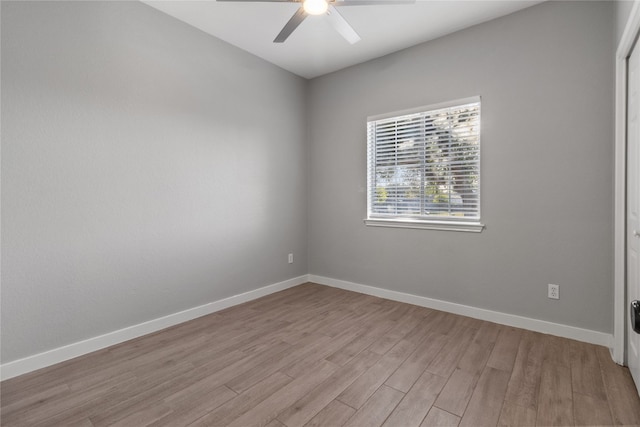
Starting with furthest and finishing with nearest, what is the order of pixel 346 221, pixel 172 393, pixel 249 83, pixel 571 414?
pixel 346 221 < pixel 249 83 < pixel 172 393 < pixel 571 414

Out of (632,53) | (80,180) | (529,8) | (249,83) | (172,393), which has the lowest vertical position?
(172,393)

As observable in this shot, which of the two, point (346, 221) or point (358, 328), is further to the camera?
point (346, 221)

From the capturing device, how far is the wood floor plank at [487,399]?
63.4 inches

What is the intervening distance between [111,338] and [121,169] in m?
1.34

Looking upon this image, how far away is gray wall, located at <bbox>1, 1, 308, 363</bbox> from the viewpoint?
81.7 inches

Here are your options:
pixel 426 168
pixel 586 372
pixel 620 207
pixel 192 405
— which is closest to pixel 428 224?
pixel 426 168

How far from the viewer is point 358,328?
2.78 m

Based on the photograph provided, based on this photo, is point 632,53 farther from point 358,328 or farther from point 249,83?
point 249,83

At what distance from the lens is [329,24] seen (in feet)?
8.02

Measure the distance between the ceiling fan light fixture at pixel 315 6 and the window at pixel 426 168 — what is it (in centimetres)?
Answer: 163

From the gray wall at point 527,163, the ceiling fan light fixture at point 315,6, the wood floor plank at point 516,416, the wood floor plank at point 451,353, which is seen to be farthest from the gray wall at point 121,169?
the wood floor plank at point 516,416

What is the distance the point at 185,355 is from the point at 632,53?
3645 mm

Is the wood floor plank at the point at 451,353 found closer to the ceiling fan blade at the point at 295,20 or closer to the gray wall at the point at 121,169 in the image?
the gray wall at the point at 121,169

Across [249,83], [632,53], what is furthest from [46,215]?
[632,53]
